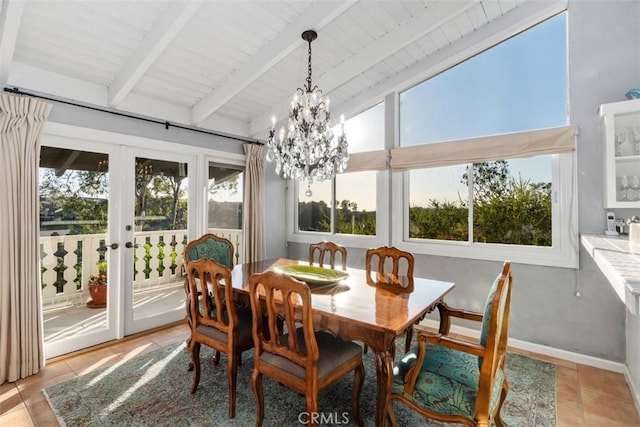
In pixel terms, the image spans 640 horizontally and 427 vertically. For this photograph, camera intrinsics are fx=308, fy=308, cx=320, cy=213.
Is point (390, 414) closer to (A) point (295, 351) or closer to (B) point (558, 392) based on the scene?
(A) point (295, 351)

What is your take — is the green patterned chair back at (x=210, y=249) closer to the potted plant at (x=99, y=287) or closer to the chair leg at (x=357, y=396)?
the potted plant at (x=99, y=287)

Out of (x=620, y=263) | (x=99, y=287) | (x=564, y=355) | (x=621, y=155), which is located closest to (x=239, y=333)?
(x=99, y=287)

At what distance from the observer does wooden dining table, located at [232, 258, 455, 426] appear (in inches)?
59.8

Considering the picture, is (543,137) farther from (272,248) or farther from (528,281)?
(272,248)

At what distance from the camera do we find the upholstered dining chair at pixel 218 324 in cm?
194

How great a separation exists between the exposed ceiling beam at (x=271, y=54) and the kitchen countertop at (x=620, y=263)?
7.45 feet

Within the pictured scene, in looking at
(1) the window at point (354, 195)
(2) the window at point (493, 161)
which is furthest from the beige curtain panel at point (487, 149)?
(1) the window at point (354, 195)

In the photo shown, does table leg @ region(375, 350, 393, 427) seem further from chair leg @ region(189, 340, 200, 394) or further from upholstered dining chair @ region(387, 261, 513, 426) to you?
chair leg @ region(189, 340, 200, 394)

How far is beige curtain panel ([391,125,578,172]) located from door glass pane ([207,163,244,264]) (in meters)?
2.09

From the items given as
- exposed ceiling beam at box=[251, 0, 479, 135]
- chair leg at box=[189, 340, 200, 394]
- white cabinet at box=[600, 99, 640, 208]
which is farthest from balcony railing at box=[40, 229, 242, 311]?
white cabinet at box=[600, 99, 640, 208]

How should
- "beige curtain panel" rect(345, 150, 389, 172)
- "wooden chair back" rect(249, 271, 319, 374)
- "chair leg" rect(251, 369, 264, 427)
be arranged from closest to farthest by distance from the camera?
"wooden chair back" rect(249, 271, 319, 374), "chair leg" rect(251, 369, 264, 427), "beige curtain panel" rect(345, 150, 389, 172)

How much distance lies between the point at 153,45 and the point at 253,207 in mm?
2188

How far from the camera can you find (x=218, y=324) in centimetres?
208

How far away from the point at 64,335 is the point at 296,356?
2536mm
